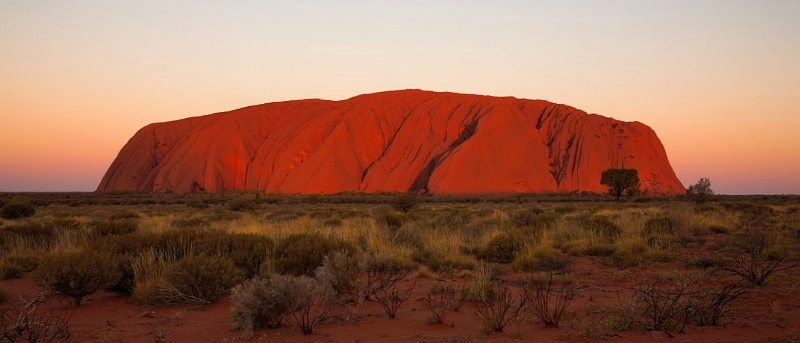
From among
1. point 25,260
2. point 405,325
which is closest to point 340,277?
A: point 405,325

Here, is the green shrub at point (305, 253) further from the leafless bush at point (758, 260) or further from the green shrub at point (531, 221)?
the green shrub at point (531, 221)

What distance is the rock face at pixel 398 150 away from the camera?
63.6 meters

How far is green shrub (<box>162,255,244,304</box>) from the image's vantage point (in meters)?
6.21

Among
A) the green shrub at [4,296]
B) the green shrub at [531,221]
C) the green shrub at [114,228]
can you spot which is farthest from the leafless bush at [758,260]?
the green shrub at [114,228]

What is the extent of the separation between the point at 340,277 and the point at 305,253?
1633mm

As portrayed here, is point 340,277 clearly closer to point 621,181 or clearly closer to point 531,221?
point 531,221

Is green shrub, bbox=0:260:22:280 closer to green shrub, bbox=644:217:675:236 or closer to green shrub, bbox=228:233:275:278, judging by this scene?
green shrub, bbox=228:233:275:278

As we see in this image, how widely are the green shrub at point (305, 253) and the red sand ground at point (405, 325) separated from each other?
117 cm

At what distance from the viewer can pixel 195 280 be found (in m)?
6.25

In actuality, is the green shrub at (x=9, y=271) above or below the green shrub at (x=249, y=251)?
below

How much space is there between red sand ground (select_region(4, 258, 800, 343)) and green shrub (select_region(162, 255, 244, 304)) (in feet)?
0.49

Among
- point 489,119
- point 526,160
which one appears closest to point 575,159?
point 526,160

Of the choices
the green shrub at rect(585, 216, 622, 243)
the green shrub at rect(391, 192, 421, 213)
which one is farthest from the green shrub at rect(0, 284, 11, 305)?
the green shrub at rect(391, 192, 421, 213)

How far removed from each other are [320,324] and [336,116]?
7180 centimetres
